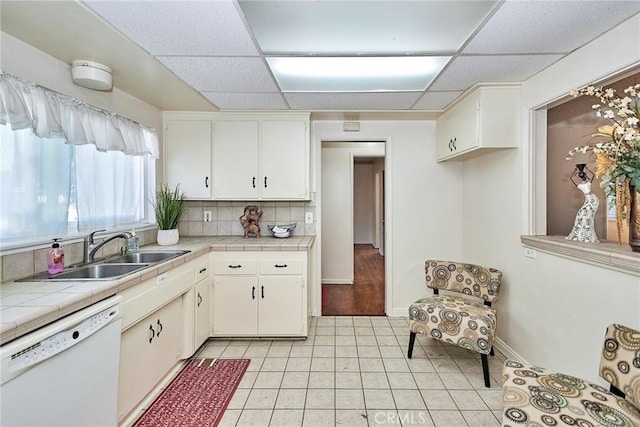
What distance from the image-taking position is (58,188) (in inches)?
77.5

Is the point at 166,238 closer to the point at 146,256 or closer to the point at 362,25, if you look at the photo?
the point at 146,256

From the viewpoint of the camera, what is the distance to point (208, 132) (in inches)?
125

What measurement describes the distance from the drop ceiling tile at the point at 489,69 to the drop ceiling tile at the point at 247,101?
134 centimetres

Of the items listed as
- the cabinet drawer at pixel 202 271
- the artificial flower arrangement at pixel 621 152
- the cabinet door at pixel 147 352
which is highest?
the artificial flower arrangement at pixel 621 152

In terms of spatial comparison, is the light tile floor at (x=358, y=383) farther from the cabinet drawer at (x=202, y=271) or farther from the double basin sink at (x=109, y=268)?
the double basin sink at (x=109, y=268)

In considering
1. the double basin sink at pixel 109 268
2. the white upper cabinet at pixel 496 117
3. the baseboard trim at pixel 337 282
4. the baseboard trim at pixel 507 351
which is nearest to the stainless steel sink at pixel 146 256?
the double basin sink at pixel 109 268

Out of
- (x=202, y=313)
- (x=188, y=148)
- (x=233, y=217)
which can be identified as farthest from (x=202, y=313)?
(x=188, y=148)

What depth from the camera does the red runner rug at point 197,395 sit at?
6.08 ft

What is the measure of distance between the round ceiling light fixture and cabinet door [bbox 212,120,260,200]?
1.16 m

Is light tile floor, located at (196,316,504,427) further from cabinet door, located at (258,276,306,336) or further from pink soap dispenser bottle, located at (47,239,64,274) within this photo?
pink soap dispenser bottle, located at (47,239,64,274)

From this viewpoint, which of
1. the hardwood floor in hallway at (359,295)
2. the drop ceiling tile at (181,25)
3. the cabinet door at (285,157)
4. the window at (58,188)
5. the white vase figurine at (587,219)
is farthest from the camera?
the hardwood floor in hallway at (359,295)

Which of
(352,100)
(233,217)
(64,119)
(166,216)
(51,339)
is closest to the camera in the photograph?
(51,339)

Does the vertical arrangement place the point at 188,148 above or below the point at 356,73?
below

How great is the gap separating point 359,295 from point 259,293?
198cm
